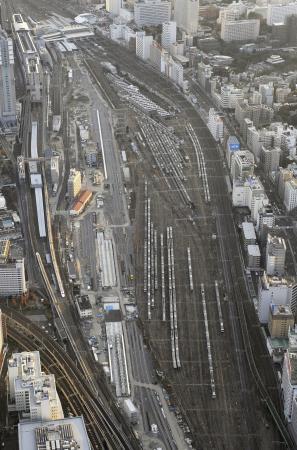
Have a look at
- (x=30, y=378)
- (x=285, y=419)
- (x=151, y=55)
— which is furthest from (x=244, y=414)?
(x=151, y=55)

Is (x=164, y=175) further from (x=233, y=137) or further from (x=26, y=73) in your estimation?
(x=26, y=73)

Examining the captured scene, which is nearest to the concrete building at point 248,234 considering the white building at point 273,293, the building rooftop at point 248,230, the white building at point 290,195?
the building rooftop at point 248,230

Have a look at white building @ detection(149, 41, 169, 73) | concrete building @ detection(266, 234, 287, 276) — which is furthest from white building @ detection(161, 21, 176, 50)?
concrete building @ detection(266, 234, 287, 276)

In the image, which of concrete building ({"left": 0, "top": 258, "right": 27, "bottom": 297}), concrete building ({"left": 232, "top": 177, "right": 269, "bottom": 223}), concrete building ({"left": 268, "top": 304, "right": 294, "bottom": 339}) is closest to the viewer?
concrete building ({"left": 268, "top": 304, "right": 294, "bottom": 339})

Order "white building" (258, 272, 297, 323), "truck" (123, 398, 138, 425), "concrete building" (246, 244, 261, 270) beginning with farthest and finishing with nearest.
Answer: "concrete building" (246, 244, 261, 270), "white building" (258, 272, 297, 323), "truck" (123, 398, 138, 425)

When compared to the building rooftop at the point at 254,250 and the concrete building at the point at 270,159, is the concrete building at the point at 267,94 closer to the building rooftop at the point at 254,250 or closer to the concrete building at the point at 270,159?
the concrete building at the point at 270,159

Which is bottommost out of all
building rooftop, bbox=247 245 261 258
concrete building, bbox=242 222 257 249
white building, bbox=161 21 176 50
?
building rooftop, bbox=247 245 261 258

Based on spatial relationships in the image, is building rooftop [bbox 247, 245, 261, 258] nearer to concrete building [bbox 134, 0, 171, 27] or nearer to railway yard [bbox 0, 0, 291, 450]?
railway yard [bbox 0, 0, 291, 450]
